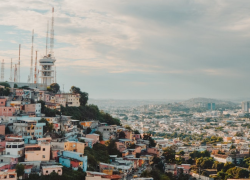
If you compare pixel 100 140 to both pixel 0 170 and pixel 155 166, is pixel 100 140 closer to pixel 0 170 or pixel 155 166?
pixel 155 166

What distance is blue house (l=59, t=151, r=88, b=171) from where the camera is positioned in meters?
14.7

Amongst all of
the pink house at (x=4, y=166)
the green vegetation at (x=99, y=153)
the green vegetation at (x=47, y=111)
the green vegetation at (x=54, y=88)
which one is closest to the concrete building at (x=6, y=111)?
the green vegetation at (x=47, y=111)

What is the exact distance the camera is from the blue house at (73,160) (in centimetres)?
1473

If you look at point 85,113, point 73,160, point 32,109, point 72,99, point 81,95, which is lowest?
point 73,160

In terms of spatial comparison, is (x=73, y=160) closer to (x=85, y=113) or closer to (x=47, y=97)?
(x=47, y=97)

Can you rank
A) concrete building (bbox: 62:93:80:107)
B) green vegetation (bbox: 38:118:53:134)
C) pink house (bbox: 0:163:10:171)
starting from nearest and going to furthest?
pink house (bbox: 0:163:10:171)
green vegetation (bbox: 38:118:53:134)
concrete building (bbox: 62:93:80:107)

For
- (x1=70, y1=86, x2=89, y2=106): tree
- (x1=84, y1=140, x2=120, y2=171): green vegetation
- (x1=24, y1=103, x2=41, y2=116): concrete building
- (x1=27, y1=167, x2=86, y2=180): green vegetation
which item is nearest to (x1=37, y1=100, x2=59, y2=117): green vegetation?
(x1=24, y1=103, x2=41, y2=116): concrete building

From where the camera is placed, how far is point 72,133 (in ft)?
62.2

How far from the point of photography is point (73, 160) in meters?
14.8

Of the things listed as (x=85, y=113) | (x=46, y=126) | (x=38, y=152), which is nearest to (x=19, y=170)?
(x=38, y=152)

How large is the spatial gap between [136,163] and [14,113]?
7.52 m

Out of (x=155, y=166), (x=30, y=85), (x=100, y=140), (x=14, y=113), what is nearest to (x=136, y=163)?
(x=155, y=166)

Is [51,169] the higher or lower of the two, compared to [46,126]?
lower

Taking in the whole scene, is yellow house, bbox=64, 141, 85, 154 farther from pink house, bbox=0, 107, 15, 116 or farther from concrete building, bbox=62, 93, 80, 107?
concrete building, bbox=62, 93, 80, 107
